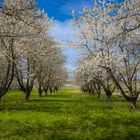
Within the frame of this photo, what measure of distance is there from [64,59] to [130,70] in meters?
39.6

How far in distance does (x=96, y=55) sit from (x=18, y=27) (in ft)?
27.2

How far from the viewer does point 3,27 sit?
3300 cm

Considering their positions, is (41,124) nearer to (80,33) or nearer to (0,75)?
(80,33)

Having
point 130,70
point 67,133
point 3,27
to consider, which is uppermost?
point 3,27

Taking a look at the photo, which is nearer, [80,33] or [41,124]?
[41,124]

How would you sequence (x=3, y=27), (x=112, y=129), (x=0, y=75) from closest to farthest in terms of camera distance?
(x=112, y=129) < (x=3, y=27) < (x=0, y=75)

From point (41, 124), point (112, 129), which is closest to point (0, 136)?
point (41, 124)

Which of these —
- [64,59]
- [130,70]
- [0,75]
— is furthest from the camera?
[64,59]

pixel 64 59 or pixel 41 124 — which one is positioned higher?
pixel 64 59

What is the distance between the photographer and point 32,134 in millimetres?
17125

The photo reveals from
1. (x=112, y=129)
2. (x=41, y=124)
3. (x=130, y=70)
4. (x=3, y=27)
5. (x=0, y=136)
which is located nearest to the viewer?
(x=0, y=136)

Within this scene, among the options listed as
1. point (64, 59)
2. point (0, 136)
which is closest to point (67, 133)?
point (0, 136)

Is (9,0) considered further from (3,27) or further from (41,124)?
(41,124)

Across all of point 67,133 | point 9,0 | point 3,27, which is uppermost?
point 9,0
